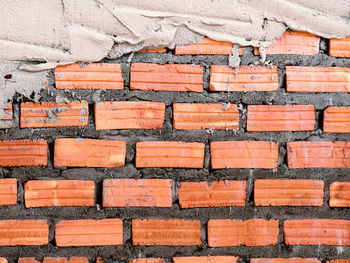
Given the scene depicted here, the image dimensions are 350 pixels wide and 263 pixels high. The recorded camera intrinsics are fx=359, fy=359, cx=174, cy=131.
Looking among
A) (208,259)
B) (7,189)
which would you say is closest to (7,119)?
(7,189)

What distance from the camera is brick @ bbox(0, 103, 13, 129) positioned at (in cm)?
121

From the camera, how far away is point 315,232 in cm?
130

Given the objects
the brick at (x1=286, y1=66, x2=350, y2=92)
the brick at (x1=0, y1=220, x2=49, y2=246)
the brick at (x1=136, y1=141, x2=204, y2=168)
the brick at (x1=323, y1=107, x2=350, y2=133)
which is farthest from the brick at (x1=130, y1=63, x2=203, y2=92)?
the brick at (x1=0, y1=220, x2=49, y2=246)

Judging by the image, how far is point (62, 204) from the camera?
4.10ft

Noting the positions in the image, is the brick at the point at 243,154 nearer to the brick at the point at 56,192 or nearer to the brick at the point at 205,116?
the brick at the point at 205,116

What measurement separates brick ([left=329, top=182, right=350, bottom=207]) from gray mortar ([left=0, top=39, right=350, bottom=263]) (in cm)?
2

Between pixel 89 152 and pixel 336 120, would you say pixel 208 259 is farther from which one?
pixel 336 120

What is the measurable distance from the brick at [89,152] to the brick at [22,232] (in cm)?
23

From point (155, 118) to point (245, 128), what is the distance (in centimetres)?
32

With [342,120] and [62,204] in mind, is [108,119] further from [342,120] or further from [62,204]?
[342,120]

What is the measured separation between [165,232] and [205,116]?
1.43 feet

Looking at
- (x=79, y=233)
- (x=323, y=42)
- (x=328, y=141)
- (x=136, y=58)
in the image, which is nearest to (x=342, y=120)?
(x=328, y=141)

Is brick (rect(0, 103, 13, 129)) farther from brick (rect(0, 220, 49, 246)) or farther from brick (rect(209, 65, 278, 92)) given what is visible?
brick (rect(209, 65, 278, 92))

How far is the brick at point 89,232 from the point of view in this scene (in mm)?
1257
